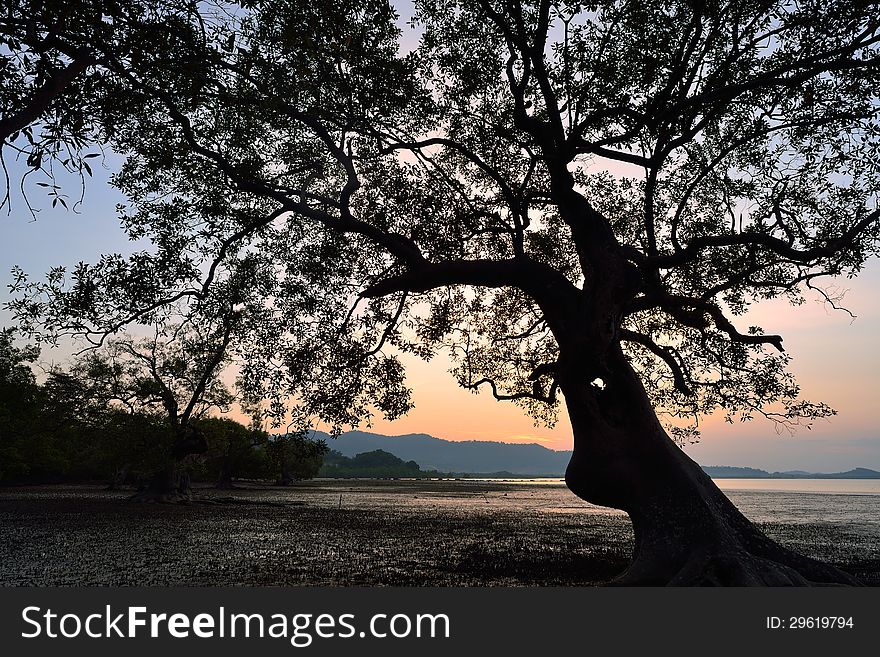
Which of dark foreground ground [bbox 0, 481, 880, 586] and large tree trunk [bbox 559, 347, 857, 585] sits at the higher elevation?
large tree trunk [bbox 559, 347, 857, 585]

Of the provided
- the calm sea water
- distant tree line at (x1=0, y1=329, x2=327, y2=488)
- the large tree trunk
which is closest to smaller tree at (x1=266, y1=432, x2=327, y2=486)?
distant tree line at (x1=0, y1=329, x2=327, y2=488)

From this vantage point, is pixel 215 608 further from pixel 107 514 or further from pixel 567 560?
pixel 107 514

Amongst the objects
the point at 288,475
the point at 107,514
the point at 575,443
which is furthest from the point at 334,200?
the point at 288,475

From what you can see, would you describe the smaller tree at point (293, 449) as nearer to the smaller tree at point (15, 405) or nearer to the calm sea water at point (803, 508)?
the calm sea water at point (803, 508)

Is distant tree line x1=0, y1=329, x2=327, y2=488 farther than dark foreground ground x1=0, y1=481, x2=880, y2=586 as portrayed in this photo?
Yes

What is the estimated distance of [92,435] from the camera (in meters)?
44.7

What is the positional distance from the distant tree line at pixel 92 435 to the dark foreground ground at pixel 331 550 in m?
3.04

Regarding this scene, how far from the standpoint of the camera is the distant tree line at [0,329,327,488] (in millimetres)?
39594

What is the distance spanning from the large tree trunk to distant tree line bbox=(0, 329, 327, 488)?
23.2ft

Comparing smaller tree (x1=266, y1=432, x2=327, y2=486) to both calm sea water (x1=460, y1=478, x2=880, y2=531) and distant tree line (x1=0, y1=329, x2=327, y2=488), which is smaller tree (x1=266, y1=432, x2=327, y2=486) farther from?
calm sea water (x1=460, y1=478, x2=880, y2=531)

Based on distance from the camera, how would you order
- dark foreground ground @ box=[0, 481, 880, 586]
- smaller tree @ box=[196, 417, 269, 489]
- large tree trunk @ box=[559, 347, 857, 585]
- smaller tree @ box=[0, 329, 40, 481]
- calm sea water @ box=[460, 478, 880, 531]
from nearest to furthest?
large tree trunk @ box=[559, 347, 857, 585], dark foreground ground @ box=[0, 481, 880, 586], calm sea water @ box=[460, 478, 880, 531], smaller tree @ box=[0, 329, 40, 481], smaller tree @ box=[196, 417, 269, 489]

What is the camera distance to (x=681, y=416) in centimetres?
2008

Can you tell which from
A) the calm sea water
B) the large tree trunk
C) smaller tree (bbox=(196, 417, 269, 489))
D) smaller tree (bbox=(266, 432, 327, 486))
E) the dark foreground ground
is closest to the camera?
the large tree trunk

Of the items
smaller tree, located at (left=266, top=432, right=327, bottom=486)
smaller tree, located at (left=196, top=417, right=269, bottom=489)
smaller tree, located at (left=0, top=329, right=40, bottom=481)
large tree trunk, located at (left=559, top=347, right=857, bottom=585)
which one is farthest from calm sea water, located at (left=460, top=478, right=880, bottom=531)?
smaller tree, located at (left=0, top=329, right=40, bottom=481)
